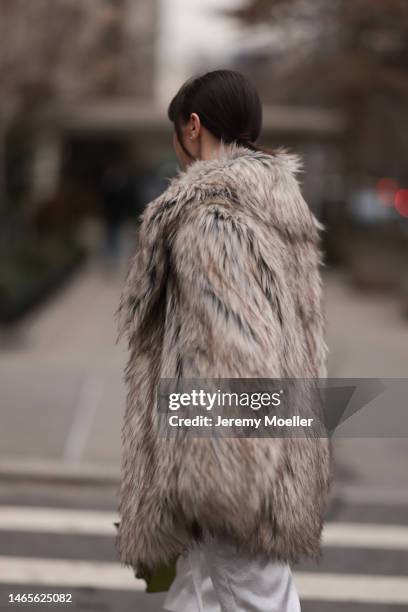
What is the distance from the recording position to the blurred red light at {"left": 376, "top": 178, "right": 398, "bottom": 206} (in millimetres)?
42506

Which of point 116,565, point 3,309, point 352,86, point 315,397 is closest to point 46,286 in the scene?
point 3,309

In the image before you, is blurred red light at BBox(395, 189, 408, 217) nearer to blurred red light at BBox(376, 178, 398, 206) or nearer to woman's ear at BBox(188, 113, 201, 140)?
blurred red light at BBox(376, 178, 398, 206)

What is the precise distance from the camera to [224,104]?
259 centimetres

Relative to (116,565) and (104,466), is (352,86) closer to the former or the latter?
(104,466)

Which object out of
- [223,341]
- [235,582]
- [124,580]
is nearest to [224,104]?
[223,341]

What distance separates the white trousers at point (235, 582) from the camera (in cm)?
251

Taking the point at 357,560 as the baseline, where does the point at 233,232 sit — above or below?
above

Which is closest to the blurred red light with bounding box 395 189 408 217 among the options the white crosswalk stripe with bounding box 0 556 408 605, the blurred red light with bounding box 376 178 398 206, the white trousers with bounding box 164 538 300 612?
the blurred red light with bounding box 376 178 398 206

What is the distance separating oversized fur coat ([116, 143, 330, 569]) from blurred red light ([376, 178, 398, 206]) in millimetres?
38279

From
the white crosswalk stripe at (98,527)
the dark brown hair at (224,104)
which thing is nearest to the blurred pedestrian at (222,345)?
the dark brown hair at (224,104)

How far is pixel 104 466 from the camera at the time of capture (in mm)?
6688

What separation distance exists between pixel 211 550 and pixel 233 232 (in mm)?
778

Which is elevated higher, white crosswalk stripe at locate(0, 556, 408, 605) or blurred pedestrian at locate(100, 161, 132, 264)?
blurred pedestrian at locate(100, 161, 132, 264)

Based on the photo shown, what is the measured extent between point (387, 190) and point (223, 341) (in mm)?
45645
